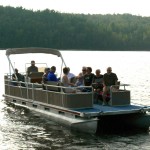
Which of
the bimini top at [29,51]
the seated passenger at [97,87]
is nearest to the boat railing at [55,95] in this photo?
the seated passenger at [97,87]

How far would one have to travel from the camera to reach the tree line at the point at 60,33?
138500 millimetres

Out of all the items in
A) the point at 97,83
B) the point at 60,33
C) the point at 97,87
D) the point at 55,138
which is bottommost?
the point at 55,138

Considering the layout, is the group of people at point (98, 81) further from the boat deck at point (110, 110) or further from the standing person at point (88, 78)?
the boat deck at point (110, 110)

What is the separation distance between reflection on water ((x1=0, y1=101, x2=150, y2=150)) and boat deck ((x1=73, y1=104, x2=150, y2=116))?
0.83 m

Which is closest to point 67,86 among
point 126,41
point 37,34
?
point 37,34

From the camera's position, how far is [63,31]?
150375 mm

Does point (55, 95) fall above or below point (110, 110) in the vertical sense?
above

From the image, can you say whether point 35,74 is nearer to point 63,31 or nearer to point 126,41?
point 63,31

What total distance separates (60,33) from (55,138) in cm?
13362

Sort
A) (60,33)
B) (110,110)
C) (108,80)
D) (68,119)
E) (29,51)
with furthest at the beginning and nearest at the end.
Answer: (60,33)
(29,51)
(108,80)
(68,119)
(110,110)

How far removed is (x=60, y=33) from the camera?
146 metres

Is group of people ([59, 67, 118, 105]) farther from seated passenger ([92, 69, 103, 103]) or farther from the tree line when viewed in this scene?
the tree line

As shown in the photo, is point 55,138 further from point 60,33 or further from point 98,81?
point 60,33

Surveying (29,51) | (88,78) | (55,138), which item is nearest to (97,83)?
(88,78)
